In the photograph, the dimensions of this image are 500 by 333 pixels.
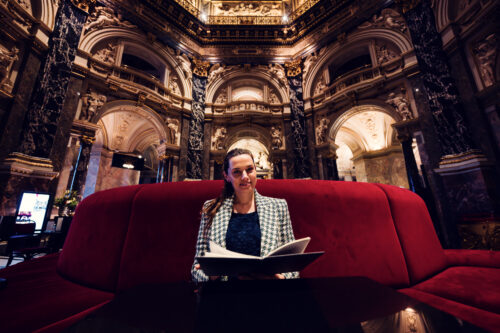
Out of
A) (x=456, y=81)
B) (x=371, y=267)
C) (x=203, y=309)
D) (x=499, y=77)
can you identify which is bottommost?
(x=371, y=267)

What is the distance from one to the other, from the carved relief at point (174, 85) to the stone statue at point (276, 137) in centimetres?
498

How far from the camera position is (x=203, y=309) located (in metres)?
0.62

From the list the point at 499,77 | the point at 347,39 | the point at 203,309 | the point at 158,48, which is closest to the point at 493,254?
the point at 203,309

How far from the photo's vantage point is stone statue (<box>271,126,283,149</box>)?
9.48m

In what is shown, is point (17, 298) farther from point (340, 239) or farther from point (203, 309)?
point (340, 239)

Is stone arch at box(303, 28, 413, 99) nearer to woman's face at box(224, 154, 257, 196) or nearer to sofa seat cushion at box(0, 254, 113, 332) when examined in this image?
woman's face at box(224, 154, 257, 196)

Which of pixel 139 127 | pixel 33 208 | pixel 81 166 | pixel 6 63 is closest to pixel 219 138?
pixel 81 166

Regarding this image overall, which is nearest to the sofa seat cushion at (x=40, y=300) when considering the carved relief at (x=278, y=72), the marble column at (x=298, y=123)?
the marble column at (x=298, y=123)

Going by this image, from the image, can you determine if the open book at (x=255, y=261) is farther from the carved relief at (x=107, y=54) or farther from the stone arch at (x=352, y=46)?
the carved relief at (x=107, y=54)

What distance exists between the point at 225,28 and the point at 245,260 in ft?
39.4

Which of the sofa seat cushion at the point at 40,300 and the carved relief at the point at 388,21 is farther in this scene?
the carved relief at the point at 388,21

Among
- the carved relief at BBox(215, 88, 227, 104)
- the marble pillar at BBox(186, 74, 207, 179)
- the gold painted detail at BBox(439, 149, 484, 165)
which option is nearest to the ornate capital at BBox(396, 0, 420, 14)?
the gold painted detail at BBox(439, 149, 484, 165)

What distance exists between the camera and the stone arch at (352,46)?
22.8 feet

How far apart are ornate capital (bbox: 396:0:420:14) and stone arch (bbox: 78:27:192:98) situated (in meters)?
8.95
